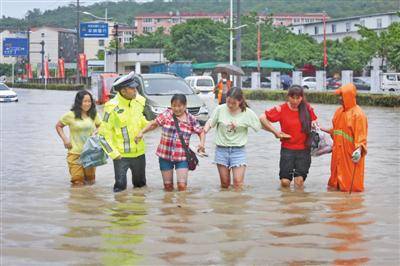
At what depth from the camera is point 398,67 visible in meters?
59.9

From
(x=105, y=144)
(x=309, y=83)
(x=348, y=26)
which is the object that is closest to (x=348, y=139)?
(x=105, y=144)

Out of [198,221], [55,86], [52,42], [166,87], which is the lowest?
[198,221]

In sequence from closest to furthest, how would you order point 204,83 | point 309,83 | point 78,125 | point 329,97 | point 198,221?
1. point 198,221
2. point 78,125
3. point 329,97
4. point 204,83
5. point 309,83

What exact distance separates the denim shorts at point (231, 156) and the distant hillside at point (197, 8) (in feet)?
453

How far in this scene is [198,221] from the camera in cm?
841

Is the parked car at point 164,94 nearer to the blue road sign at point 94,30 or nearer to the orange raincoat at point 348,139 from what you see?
the orange raincoat at point 348,139

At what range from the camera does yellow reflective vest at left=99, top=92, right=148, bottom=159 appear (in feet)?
33.2

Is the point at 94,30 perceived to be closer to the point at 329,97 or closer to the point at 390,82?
the point at 390,82

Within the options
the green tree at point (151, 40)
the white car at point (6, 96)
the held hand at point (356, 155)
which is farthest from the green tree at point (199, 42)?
the held hand at point (356, 155)

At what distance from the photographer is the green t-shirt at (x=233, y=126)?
34.2 ft

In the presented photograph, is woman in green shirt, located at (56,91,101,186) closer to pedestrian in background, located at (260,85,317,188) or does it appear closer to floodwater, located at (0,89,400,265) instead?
floodwater, located at (0,89,400,265)

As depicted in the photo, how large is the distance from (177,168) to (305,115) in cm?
168

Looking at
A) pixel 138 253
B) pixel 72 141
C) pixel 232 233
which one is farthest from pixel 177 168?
pixel 138 253

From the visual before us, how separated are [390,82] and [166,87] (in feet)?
79.1
